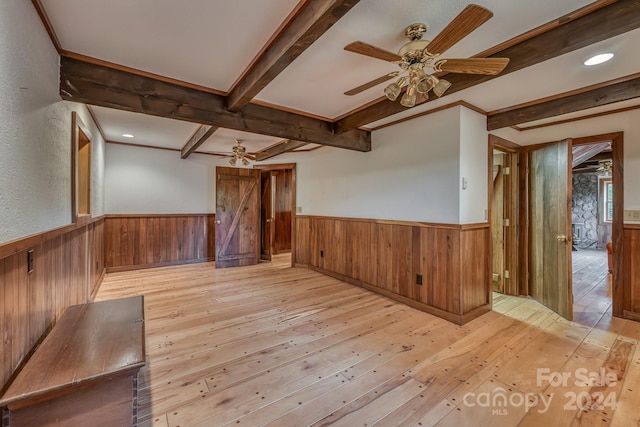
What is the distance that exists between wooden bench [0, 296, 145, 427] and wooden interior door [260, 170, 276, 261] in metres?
4.63

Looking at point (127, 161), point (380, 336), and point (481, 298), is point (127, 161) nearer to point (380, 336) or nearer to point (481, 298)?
point (380, 336)

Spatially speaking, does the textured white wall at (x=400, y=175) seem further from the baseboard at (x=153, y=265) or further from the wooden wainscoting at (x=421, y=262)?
the baseboard at (x=153, y=265)

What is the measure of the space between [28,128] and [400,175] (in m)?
3.28

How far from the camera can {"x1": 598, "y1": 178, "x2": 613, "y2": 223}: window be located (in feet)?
25.7

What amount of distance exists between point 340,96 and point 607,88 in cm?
240

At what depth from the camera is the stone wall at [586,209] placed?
26.5 feet

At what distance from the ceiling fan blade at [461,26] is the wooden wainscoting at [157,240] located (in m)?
5.48

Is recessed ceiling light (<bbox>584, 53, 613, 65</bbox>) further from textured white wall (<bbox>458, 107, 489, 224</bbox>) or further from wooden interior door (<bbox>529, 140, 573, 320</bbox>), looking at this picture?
wooden interior door (<bbox>529, 140, 573, 320</bbox>)

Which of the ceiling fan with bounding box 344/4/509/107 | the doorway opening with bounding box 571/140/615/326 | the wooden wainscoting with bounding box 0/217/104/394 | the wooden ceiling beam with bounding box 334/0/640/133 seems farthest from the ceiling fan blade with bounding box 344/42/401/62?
the doorway opening with bounding box 571/140/615/326

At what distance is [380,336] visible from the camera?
258 centimetres

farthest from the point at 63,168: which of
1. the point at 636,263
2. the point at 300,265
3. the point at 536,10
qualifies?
the point at 636,263

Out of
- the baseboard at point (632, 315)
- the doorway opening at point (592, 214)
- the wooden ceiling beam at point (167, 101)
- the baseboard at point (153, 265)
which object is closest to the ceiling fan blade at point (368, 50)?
the wooden ceiling beam at point (167, 101)

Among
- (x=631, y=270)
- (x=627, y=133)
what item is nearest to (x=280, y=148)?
(x=627, y=133)

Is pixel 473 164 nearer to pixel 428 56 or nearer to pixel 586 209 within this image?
pixel 428 56
